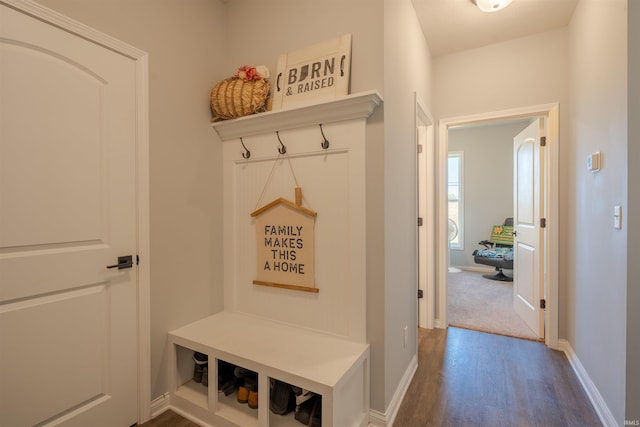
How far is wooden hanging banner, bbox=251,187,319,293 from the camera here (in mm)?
1706

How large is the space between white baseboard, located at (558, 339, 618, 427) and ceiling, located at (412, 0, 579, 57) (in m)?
2.59

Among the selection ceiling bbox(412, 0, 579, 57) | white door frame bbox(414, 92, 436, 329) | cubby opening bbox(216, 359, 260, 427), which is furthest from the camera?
white door frame bbox(414, 92, 436, 329)

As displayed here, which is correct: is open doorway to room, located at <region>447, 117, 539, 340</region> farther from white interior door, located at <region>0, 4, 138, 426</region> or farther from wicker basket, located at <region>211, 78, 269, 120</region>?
white interior door, located at <region>0, 4, 138, 426</region>

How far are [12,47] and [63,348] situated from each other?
4.24ft

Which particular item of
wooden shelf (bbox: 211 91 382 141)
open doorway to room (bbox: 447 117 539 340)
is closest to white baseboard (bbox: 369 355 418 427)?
wooden shelf (bbox: 211 91 382 141)

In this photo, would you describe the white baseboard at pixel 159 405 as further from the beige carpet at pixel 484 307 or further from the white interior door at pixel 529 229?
the white interior door at pixel 529 229

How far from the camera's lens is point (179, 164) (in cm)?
177

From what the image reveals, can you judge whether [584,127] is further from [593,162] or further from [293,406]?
[293,406]

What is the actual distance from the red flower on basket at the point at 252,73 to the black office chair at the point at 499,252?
4.48m

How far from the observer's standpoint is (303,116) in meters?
1.64

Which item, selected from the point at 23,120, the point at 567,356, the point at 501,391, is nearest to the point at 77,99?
the point at 23,120

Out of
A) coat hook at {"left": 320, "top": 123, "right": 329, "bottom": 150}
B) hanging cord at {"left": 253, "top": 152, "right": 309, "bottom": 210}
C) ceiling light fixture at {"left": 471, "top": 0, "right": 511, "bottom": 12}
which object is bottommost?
hanging cord at {"left": 253, "top": 152, "right": 309, "bottom": 210}

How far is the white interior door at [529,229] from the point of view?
2646mm

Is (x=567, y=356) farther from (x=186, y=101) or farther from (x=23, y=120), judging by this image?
(x=23, y=120)
